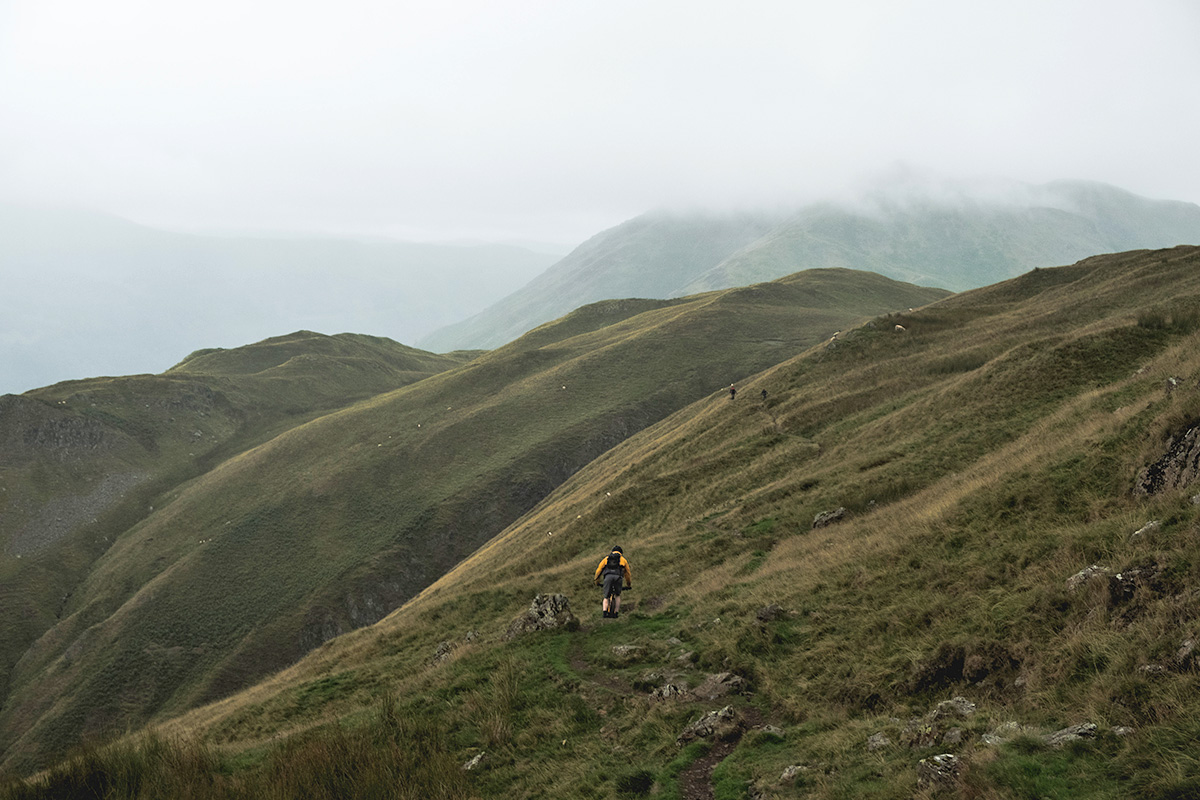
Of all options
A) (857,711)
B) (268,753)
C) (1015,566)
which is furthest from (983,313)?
(268,753)

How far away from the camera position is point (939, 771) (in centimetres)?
852

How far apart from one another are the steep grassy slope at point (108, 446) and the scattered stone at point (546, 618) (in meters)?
80.9

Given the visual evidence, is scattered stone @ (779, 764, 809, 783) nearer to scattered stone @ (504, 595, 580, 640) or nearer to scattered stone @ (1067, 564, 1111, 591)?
scattered stone @ (1067, 564, 1111, 591)

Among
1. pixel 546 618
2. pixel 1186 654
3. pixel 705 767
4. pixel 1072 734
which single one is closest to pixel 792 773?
pixel 705 767

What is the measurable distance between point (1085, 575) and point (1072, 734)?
15.4ft

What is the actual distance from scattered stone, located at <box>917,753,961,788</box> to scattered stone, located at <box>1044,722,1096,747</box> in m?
1.27

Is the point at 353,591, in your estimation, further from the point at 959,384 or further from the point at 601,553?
the point at 959,384

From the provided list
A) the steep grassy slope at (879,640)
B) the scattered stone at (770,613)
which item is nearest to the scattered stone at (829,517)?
the steep grassy slope at (879,640)

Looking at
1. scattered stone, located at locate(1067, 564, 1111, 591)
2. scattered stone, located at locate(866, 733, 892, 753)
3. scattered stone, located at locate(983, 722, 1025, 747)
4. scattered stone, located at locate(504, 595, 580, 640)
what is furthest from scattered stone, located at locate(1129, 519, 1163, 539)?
scattered stone, located at locate(504, 595, 580, 640)

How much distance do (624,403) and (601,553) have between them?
67056 mm

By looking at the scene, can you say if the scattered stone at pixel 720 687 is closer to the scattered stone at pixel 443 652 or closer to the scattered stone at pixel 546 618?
the scattered stone at pixel 546 618

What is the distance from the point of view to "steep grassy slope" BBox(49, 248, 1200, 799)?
368 inches

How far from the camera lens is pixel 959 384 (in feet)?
115

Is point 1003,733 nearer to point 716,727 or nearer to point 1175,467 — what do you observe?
point 716,727
